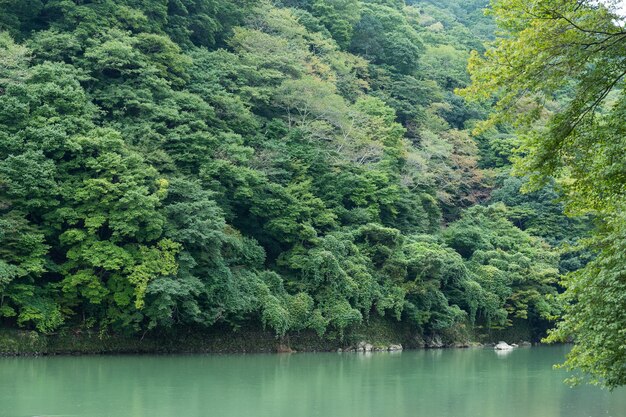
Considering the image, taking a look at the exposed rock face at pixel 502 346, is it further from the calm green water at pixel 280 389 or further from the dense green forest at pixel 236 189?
the calm green water at pixel 280 389

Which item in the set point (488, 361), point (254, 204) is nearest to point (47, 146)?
point (254, 204)

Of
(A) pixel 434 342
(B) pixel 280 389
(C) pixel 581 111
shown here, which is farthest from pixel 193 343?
(C) pixel 581 111

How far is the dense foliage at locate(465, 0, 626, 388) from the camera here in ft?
27.1

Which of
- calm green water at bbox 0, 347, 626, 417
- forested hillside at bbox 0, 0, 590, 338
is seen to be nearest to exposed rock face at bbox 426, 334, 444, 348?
forested hillside at bbox 0, 0, 590, 338

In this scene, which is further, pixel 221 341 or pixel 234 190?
pixel 234 190

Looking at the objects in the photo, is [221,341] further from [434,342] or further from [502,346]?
[502,346]

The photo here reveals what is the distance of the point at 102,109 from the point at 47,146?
426 cm

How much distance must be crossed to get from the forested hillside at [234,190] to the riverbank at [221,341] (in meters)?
0.45

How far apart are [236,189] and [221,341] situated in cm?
527

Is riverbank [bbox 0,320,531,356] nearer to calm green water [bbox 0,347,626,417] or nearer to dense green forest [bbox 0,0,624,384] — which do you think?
dense green forest [bbox 0,0,624,384]

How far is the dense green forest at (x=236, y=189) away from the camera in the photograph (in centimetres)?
2217

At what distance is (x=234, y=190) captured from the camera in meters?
27.5

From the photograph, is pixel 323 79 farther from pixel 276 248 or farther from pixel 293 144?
pixel 276 248

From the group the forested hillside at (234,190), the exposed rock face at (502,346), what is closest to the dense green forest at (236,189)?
the forested hillside at (234,190)
